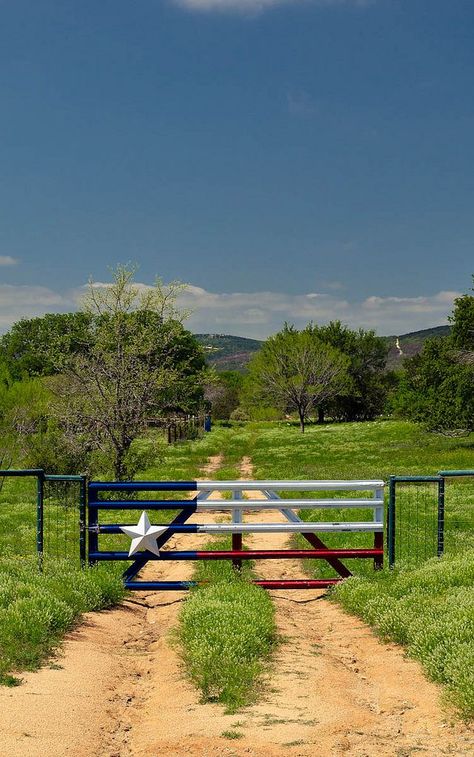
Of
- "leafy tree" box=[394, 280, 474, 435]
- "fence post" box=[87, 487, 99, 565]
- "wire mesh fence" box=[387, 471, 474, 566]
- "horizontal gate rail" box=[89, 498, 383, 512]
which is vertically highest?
"leafy tree" box=[394, 280, 474, 435]

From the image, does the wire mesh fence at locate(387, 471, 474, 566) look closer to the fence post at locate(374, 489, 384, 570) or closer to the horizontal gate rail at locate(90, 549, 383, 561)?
the fence post at locate(374, 489, 384, 570)

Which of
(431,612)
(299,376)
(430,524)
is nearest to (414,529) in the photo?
(430,524)

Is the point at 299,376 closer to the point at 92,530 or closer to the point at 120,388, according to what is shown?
the point at 120,388

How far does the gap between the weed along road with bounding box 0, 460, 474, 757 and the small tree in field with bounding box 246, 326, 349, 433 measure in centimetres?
6273

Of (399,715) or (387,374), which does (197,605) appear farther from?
(387,374)

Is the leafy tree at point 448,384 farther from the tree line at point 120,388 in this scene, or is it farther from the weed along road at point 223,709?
the weed along road at point 223,709

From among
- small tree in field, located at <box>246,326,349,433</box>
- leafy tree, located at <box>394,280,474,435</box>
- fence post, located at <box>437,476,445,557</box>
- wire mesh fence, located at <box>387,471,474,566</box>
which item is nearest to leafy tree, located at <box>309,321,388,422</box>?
small tree in field, located at <box>246,326,349,433</box>

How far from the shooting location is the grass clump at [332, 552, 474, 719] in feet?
23.6

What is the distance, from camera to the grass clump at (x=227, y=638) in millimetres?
7176

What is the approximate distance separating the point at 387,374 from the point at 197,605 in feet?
331

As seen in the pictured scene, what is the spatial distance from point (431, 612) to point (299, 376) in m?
65.8

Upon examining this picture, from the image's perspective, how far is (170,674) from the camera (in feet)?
26.1

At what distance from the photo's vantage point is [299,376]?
74750 mm

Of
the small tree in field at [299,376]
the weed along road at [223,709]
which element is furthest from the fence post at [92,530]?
the small tree in field at [299,376]
